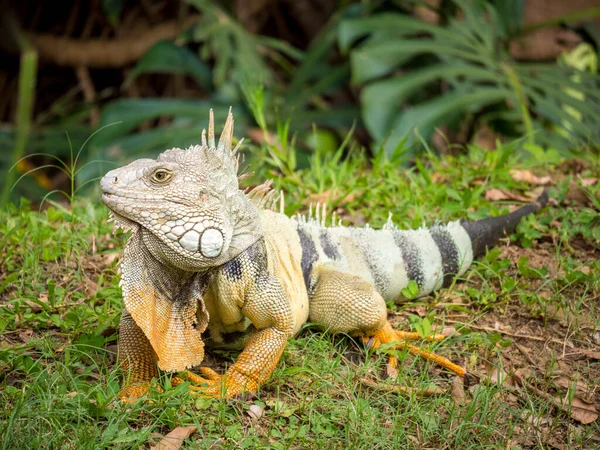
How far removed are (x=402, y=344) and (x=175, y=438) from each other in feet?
4.30

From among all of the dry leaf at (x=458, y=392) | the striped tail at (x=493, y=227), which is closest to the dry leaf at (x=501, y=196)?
the striped tail at (x=493, y=227)

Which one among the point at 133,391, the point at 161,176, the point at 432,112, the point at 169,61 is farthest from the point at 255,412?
the point at 169,61

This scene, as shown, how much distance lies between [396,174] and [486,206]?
2.50 feet

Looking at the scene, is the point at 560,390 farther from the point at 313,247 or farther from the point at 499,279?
the point at 313,247

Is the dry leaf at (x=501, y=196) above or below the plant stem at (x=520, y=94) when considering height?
below

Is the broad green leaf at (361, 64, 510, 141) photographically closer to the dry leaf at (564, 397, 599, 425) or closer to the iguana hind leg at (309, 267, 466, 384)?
the iguana hind leg at (309, 267, 466, 384)

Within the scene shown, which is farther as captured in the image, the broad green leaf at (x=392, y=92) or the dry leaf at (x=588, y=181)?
the broad green leaf at (x=392, y=92)

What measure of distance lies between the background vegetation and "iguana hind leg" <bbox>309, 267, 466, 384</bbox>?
0.31ft

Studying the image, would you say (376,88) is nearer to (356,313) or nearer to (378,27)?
(378,27)

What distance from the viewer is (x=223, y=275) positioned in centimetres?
320

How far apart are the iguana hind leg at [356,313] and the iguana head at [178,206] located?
75 centimetres

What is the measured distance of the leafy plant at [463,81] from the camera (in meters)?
6.06

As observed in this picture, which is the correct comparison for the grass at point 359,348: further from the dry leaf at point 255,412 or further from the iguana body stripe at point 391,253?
the iguana body stripe at point 391,253

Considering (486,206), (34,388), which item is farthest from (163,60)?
(34,388)
